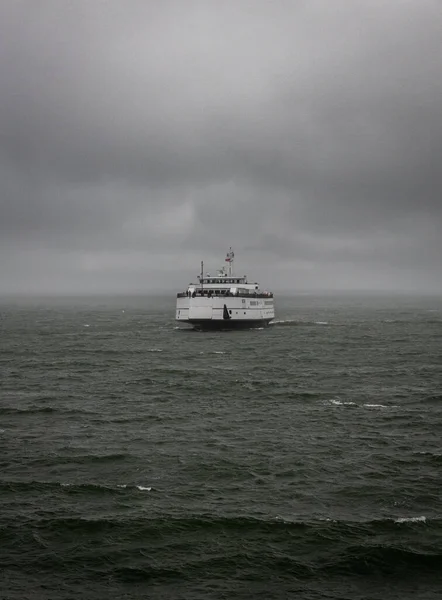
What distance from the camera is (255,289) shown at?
335 feet

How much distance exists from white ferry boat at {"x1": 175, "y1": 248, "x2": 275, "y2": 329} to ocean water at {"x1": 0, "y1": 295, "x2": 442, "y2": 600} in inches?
1618

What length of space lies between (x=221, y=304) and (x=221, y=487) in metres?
68.9

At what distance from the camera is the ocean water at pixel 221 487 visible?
55.6 feet

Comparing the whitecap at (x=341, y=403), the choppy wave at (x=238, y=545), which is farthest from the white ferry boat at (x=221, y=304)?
the choppy wave at (x=238, y=545)

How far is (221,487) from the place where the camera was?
77.5 ft

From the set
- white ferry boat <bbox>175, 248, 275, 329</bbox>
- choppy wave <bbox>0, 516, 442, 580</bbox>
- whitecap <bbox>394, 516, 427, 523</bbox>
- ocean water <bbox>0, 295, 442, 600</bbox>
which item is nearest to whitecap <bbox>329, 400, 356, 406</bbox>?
ocean water <bbox>0, 295, 442, 600</bbox>

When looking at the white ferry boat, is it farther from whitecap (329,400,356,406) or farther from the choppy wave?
the choppy wave

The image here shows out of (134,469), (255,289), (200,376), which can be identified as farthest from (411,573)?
(255,289)

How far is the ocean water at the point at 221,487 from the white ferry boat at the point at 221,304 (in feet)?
135

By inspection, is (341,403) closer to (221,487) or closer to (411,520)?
(221,487)

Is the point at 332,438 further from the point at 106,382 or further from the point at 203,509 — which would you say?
the point at 106,382

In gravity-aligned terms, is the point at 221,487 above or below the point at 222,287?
below

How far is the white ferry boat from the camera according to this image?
91688 millimetres

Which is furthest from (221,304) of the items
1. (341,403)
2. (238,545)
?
(238,545)
